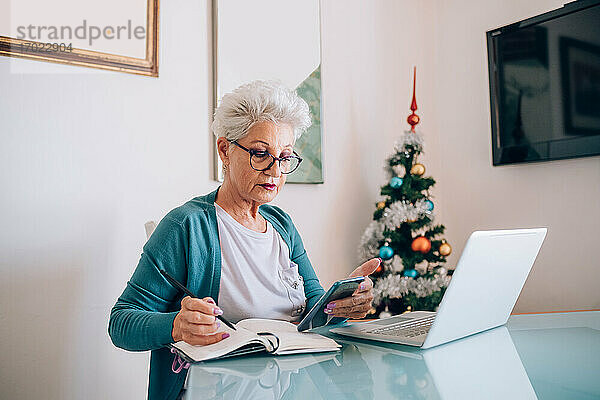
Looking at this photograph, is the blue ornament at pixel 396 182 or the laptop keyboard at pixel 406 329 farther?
the blue ornament at pixel 396 182

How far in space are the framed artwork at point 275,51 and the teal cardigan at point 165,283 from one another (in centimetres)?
87

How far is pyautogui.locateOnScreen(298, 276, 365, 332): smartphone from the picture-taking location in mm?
1086

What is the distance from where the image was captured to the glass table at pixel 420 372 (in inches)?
29.1

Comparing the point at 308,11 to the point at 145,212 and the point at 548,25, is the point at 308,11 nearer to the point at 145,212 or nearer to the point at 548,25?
the point at 548,25

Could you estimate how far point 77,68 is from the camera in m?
1.91

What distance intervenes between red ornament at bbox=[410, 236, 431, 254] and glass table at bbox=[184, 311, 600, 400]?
1.26 metres

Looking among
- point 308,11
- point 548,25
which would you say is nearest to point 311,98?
point 308,11

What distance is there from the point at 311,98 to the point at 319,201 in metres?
0.49

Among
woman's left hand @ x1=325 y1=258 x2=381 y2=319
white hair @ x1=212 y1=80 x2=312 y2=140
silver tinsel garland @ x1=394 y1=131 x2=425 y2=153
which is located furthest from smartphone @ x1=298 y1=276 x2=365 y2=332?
silver tinsel garland @ x1=394 y1=131 x2=425 y2=153

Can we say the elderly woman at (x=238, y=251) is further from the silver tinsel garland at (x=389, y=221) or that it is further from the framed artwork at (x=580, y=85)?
the framed artwork at (x=580, y=85)

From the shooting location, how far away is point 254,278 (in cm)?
142

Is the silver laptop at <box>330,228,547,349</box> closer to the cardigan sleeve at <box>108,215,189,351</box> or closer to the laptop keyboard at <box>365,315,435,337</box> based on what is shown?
the laptop keyboard at <box>365,315,435,337</box>

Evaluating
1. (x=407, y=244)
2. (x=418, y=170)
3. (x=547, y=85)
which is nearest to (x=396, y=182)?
(x=418, y=170)

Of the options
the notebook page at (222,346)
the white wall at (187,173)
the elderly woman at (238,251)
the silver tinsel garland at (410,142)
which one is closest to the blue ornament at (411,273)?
the white wall at (187,173)
